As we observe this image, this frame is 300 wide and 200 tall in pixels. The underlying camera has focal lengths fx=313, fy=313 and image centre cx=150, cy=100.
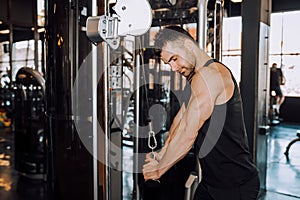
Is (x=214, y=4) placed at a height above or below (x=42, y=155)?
above

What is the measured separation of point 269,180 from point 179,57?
124 inches

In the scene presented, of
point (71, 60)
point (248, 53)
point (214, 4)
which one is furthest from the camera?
point (248, 53)

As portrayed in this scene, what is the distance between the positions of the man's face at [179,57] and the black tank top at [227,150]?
0.29ft

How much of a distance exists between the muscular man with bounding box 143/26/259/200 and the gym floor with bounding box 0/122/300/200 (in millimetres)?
1488

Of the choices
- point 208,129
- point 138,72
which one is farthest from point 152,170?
point 138,72

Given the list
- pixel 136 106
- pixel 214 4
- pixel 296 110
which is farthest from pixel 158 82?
pixel 296 110

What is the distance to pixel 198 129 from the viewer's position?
1.33 metres

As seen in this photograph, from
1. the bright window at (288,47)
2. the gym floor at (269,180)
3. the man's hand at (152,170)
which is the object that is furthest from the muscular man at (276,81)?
the man's hand at (152,170)

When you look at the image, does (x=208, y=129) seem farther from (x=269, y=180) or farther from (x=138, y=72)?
(x=269, y=180)

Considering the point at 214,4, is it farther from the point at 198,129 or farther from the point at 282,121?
the point at 282,121

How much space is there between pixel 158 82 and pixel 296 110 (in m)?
6.50

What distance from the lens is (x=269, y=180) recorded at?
3926 mm

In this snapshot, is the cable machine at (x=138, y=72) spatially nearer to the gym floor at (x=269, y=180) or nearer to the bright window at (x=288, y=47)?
the gym floor at (x=269, y=180)

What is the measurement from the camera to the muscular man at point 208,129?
4.33 feet
